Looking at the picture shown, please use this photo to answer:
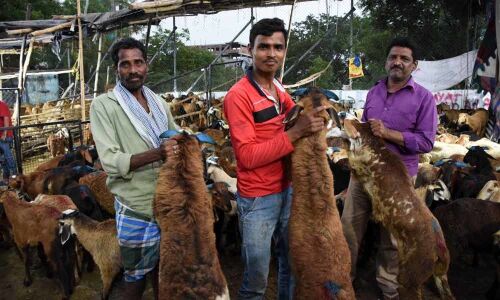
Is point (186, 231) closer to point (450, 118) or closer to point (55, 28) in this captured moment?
point (55, 28)

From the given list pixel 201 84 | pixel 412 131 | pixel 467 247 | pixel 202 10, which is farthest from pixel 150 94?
pixel 201 84

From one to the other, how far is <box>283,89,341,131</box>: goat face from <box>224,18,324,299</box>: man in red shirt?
0.21ft

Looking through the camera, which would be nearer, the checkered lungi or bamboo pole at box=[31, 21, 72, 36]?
the checkered lungi

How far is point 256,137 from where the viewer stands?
8.58ft

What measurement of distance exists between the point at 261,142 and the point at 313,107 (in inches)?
15.9

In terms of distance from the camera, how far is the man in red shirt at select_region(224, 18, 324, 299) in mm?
2500

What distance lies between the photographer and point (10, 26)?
1218 centimetres

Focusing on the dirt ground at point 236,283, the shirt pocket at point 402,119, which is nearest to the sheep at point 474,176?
the dirt ground at point 236,283

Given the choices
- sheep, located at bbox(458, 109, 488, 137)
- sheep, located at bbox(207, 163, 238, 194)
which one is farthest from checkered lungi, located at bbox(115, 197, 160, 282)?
sheep, located at bbox(458, 109, 488, 137)

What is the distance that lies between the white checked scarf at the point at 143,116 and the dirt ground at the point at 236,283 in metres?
2.72

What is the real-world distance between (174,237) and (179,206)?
20 centimetres

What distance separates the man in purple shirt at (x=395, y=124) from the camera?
11.2ft

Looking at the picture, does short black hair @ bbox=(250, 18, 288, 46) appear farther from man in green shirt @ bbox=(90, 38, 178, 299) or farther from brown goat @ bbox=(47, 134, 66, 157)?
brown goat @ bbox=(47, 134, 66, 157)

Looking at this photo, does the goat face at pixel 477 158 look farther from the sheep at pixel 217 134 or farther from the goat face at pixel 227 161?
the sheep at pixel 217 134
